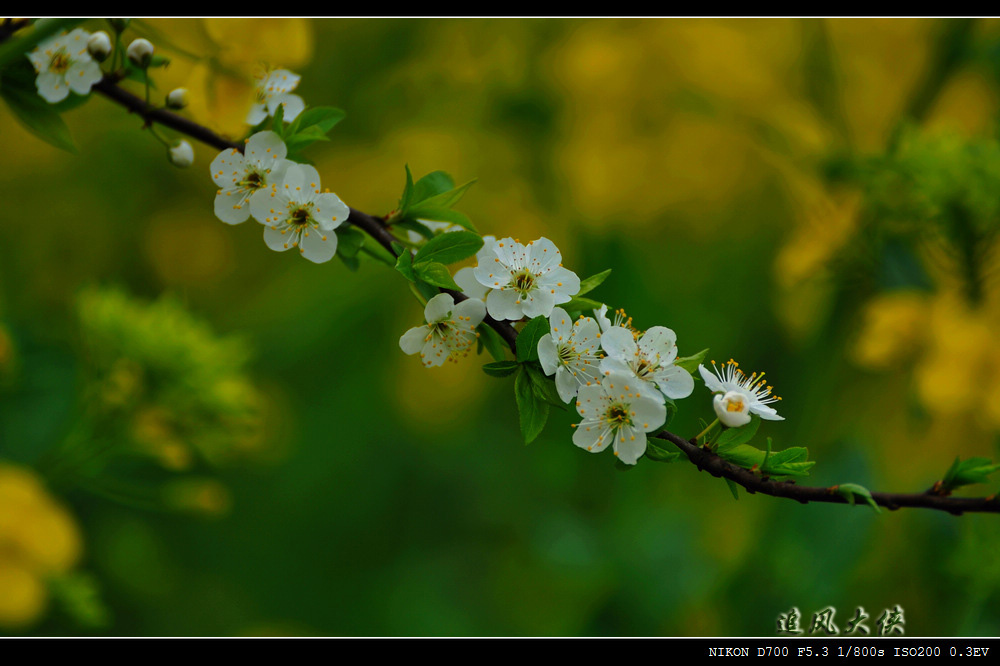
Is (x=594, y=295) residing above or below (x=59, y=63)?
above

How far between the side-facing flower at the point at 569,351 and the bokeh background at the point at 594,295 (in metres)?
0.48

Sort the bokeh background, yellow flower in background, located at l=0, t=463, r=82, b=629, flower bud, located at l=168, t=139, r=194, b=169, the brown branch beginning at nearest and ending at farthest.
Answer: the brown branch
flower bud, located at l=168, t=139, r=194, b=169
yellow flower in background, located at l=0, t=463, r=82, b=629
the bokeh background

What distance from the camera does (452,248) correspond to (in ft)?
1.16

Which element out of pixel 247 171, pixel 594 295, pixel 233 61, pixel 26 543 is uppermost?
pixel 594 295

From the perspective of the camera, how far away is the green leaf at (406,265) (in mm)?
336

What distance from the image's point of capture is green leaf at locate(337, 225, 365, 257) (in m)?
0.37

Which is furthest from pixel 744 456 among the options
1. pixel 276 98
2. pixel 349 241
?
pixel 276 98

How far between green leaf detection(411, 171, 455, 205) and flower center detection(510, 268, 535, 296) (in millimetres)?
79

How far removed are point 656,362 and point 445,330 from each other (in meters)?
0.11

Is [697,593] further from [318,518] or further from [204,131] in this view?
[204,131]

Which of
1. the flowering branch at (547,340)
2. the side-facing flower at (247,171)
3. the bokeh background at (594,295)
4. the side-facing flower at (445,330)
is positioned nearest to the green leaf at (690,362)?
the flowering branch at (547,340)

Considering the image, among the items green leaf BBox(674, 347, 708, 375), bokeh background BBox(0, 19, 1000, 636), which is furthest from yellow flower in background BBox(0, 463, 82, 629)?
green leaf BBox(674, 347, 708, 375)

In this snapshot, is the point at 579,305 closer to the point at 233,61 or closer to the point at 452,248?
the point at 452,248

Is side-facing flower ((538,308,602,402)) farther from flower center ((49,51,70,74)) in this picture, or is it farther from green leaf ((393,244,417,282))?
flower center ((49,51,70,74))
